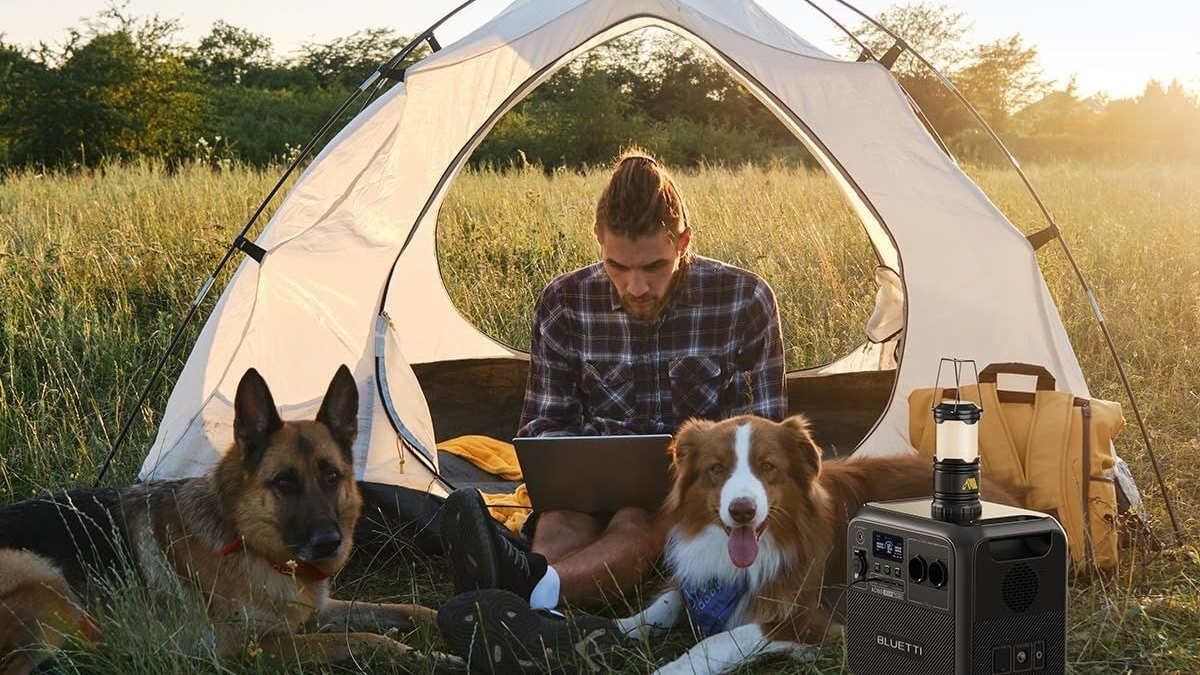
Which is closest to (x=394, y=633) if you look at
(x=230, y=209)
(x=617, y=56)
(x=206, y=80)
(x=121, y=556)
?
(x=121, y=556)

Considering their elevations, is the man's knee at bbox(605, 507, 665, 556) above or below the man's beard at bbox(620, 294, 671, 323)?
below

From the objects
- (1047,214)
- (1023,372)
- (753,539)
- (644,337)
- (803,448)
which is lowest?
(753,539)

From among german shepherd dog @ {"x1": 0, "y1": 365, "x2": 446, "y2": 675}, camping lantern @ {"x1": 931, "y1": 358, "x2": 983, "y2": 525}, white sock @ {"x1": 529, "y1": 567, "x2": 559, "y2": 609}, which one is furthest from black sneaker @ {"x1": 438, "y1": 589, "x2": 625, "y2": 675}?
camping lantern @ {"x1": 931, "y1": 358, "x2": 983, "y2": 525}

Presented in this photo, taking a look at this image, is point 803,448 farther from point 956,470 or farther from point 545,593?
Answer: point 956,470

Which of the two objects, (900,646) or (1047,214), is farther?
(1047,214)

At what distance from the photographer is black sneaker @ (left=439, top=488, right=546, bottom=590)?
10.7 feet

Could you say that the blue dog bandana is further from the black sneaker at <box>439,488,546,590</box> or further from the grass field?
the black sneaker at <box>439,488,546,590</box>

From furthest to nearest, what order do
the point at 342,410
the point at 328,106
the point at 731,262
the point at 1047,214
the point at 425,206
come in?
the point at 328,106, the point at 731,262, the point at 425,206, the point at 1047,214, the point at 342,410

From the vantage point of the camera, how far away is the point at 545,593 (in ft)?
11.3

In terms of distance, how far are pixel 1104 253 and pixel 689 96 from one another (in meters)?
15.8

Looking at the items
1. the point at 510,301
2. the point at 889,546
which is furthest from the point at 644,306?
the point at 510,301

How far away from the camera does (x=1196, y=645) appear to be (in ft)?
10.2

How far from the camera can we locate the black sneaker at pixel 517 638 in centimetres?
287

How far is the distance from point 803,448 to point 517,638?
0.97 metres
